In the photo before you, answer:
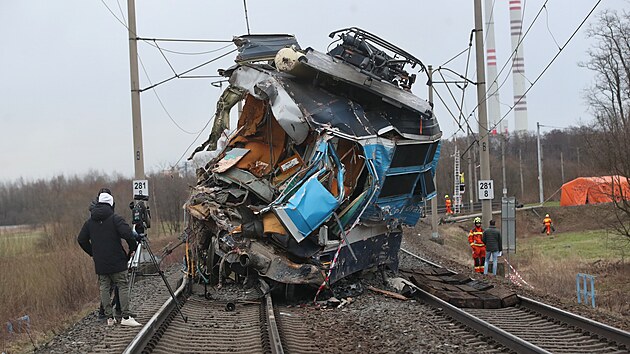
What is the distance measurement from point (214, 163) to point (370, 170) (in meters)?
3.95

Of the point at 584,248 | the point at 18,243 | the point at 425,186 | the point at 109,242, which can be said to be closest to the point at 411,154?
the point at 425,186

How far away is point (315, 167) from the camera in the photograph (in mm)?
11055

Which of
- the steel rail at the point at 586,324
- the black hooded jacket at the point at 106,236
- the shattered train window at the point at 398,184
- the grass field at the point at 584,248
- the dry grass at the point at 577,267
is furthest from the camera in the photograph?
the grass field at the point at 584,248

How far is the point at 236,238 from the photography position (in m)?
11.3

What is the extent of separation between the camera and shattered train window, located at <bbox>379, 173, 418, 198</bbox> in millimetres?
11884

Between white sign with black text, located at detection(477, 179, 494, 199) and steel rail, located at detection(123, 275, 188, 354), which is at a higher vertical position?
white sign with black text, located at detection(477, 179, 494, 199)

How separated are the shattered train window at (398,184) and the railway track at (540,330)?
2023 millimetres

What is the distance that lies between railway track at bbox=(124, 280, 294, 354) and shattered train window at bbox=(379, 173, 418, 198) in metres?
2.74

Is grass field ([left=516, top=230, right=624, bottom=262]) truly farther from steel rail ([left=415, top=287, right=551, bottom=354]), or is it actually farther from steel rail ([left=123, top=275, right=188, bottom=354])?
steel rail ([left=123, top=275, right=188, bottom=354])

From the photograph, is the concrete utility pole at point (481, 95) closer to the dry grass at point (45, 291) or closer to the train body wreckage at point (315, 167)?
the train body wreckage at point (315, 167)

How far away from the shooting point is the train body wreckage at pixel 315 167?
1106cm

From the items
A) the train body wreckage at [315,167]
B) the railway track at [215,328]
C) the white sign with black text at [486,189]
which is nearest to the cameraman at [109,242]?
the railway track at [215,328]

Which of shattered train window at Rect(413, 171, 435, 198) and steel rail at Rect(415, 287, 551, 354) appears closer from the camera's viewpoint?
steel rail at Rect(415, 287, 551, 354)

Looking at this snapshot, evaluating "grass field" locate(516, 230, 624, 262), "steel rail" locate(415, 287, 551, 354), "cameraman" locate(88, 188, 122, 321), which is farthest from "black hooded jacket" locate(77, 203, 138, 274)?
"grass field" locate(516, 230, 624, 262)
